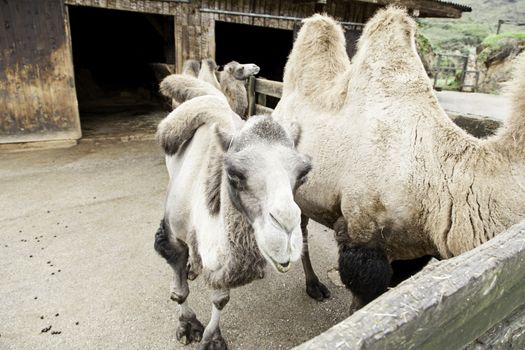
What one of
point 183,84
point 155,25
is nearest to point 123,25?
point 155,25

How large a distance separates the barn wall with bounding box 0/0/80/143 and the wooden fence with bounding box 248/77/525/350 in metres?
6.97

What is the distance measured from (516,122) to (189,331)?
2.37 m

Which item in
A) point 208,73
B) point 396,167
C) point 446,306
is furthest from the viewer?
point 208,73

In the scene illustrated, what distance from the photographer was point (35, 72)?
20.3 ft

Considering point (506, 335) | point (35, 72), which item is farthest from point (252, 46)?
point (506, 335)

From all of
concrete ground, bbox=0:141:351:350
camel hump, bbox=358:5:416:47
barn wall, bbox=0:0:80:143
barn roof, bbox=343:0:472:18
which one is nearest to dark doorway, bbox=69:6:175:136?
barn wall, bbox=0:0:80:143

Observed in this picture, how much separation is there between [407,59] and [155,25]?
26.9 ft

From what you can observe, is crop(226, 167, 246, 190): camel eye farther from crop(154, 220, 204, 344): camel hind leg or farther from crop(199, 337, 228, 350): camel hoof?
crop(199, 337, 228, 350): camel hoof

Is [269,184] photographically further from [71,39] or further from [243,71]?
[71,39]

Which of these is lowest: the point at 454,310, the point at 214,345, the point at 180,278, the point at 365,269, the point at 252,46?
the point at 214,345

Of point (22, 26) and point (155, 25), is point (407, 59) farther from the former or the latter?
point (155, 25)

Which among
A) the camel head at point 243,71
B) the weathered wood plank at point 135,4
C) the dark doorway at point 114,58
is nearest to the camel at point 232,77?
the camel head at point 243,71

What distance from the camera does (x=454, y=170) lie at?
79.0 inches

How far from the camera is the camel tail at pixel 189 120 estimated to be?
232cm
